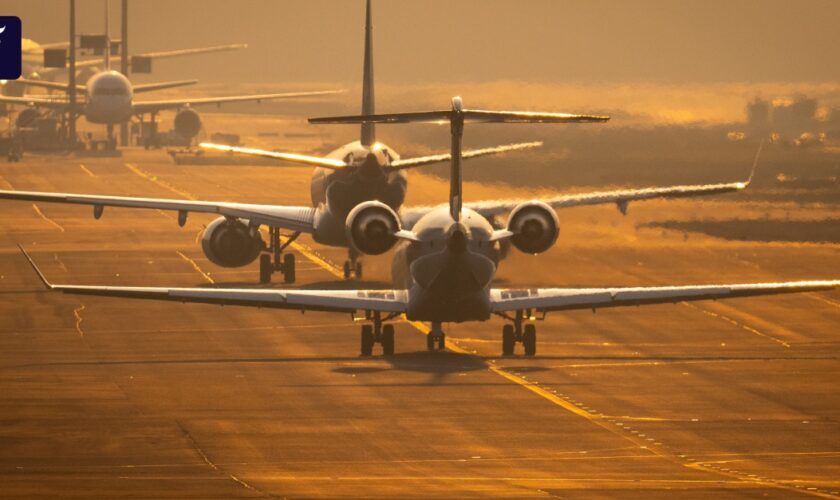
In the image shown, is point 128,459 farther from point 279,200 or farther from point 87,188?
point 87,188

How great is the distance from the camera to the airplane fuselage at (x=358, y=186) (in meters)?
72.7

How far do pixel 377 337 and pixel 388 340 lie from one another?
1.65 feet

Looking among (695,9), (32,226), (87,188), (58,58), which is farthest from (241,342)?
(58,58)

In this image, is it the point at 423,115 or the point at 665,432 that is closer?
the point at 665,432

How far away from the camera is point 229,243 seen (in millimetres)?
73688

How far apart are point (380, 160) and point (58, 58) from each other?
12535cm

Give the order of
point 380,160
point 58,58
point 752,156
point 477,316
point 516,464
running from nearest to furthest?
point 516,464 < point 477,316 < point 380,160 < point 752,156 < point 58,58

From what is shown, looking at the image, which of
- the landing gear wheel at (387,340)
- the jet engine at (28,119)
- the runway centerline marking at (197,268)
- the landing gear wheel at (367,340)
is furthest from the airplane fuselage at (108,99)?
the landing gear wheel at (387,340)

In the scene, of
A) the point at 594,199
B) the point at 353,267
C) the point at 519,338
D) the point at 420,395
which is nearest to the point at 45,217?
the point at 353,267

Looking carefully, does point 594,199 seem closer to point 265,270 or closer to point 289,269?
point 289,269

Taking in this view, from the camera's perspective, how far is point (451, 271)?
53312 millimetres

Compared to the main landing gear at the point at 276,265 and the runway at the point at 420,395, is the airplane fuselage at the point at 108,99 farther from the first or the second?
the main landing gear at the point at 276,265

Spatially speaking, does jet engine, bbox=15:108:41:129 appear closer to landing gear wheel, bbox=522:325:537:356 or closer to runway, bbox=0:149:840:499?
runway, bbox=0:149:840:499

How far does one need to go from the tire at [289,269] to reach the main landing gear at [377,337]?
19.5 metres
